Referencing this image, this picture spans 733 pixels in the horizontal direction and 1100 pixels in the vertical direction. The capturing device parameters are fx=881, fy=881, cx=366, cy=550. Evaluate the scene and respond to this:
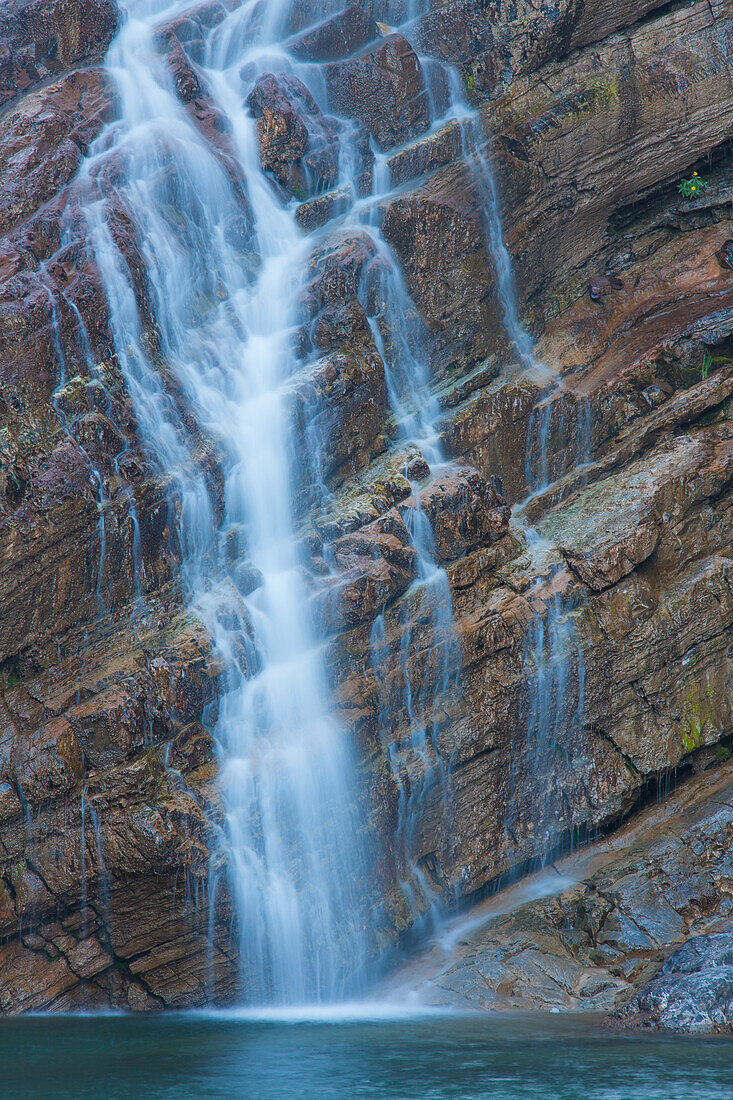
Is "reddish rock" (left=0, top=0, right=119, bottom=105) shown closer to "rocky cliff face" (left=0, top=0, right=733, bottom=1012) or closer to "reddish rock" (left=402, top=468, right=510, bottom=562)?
"rocky cliff face" (left=0, top=0, right=733, bottom=1012)

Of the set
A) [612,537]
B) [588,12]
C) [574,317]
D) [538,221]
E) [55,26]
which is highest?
[55,26]

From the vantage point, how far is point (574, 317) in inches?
813

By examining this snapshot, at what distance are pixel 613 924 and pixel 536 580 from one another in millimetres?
5931

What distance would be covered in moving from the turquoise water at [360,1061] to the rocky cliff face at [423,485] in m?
2.20

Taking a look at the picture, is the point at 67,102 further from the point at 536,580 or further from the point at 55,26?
the point at 536,580

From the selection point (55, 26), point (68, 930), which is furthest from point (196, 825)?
point (55, 26)

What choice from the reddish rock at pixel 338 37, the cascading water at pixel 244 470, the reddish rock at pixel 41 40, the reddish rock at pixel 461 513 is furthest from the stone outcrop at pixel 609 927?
the reddish rock at pixel 41 40

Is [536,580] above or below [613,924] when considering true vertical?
above

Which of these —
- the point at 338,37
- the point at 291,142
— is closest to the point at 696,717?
the point at 291,142

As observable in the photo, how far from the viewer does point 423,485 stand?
17.1m

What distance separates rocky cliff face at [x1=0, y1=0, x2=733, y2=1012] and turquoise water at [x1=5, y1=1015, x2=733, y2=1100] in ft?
7.21

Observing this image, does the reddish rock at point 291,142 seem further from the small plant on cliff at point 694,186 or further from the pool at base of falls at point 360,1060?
the pool at base of falls at point 360,1060

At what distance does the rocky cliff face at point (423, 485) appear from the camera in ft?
46.5

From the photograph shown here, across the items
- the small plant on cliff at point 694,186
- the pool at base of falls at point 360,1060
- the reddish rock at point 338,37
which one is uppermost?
the reddish rock at point 338,37
